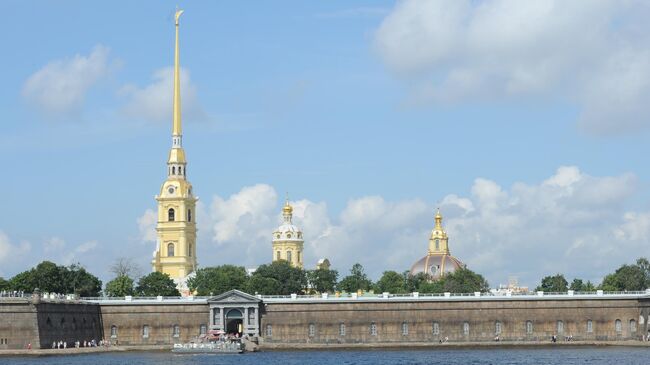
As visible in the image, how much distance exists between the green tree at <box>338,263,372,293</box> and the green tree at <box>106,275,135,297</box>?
102ft

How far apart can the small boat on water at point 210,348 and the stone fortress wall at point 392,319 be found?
28.2 feet

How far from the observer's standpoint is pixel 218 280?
164 m

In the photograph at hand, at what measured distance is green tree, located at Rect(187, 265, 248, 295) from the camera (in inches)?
6284

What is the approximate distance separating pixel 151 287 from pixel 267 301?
28732mm

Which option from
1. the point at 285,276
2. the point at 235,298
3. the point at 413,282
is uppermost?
the point at 285,276

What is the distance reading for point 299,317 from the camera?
439 feet

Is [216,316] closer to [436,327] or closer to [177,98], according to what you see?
[436,327]

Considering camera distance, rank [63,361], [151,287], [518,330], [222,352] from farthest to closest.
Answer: [151,287] < [518,330] < [222,352] < [63,361]

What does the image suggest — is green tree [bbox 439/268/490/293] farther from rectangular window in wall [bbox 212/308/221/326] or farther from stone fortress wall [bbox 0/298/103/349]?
stone fortress wall [bbox 0/298/103/349]

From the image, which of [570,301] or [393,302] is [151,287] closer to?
[393,302]

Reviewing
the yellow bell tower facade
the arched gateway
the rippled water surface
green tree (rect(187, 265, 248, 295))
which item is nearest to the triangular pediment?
the arched gateway

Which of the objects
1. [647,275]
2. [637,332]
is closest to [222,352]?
[637,332]

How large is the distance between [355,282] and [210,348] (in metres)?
61.4

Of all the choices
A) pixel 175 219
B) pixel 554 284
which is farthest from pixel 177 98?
pixel 554 284
